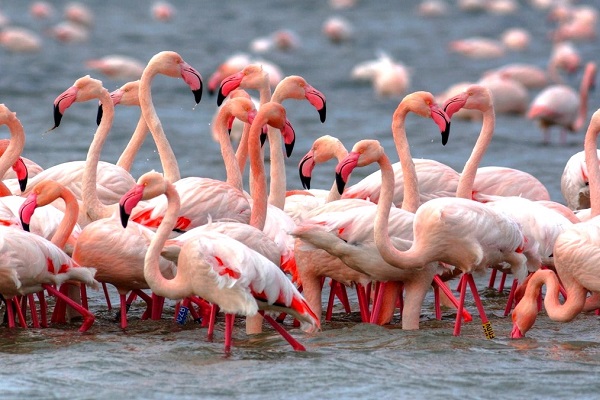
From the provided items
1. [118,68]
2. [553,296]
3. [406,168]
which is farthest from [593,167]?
[118,68]

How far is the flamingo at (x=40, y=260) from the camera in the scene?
6410 mm

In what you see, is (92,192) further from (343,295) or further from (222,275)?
(222,275)

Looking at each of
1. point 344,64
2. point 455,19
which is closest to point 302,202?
point 344,64

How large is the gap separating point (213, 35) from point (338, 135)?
32.7ft

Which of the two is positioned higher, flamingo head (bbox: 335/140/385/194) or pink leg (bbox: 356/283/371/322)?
flamingo head (bbox: 335/140/385/194)

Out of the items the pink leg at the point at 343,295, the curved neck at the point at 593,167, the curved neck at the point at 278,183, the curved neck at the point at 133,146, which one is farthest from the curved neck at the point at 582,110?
the pink leg at the point at 343,295

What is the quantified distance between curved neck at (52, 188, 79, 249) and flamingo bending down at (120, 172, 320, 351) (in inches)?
29.9

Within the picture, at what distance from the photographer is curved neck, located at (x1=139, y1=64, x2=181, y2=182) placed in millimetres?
8148

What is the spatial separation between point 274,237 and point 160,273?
3.55ft

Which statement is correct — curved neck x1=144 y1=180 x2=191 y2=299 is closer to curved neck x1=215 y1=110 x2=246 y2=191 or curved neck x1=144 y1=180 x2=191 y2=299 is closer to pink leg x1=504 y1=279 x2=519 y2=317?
curved neck x1=215 y1=110 x2=246 y2=191

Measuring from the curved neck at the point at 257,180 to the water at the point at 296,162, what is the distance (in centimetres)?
59

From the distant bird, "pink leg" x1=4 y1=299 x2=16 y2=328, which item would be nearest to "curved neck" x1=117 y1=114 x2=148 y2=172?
"pink leg" x1=4 y1=299 x2=16 y2=328

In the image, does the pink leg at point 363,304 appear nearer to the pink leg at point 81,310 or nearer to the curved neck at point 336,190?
the curved neck at point 336,190

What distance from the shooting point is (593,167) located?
810cm
